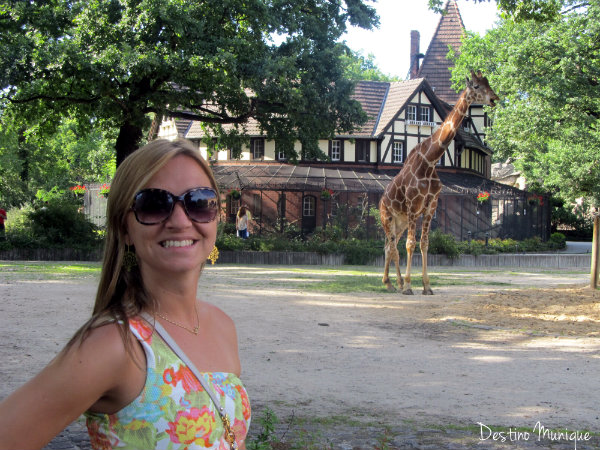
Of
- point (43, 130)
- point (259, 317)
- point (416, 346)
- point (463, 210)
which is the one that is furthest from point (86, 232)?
point (463, 210)

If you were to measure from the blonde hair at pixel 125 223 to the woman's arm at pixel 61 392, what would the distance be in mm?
240

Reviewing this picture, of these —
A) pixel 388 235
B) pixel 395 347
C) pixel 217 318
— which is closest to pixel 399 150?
pixel 388 235

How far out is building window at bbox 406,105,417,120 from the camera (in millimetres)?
41594

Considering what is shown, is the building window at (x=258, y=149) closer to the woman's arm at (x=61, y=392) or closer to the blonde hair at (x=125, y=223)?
the blonde hair at (x=125, y=223)

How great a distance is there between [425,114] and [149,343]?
41262 mm

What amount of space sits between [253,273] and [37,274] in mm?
5740

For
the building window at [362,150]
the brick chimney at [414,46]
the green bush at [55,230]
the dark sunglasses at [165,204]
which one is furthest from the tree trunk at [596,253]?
the brick chimney at [414,46]

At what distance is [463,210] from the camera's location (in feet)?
127

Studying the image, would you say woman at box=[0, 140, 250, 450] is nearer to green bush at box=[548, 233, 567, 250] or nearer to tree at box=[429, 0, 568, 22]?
tree at box=[429, 0, 568, 22]

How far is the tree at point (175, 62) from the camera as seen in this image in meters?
18.7

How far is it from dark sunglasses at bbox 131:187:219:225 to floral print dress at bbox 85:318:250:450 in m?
0.34

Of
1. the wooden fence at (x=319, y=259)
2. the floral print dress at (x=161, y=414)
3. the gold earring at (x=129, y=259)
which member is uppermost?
the gold earring at (x=129, y=259)

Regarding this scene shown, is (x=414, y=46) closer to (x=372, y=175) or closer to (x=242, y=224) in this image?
(x=372, y=175)

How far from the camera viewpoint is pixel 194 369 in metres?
2.02
